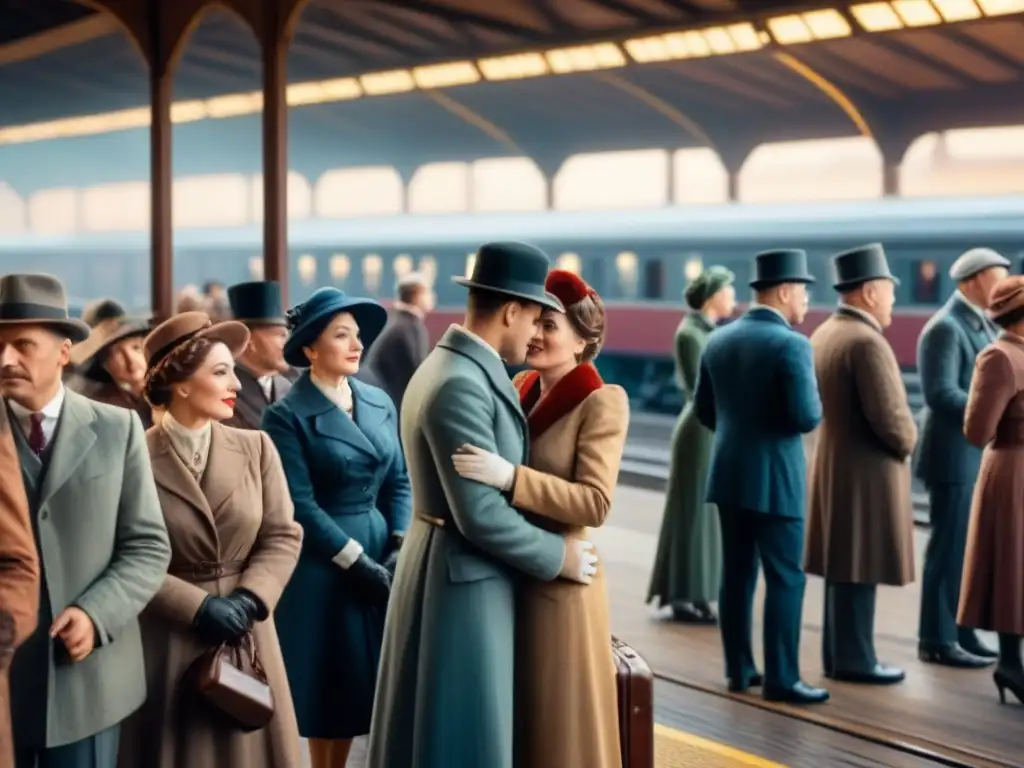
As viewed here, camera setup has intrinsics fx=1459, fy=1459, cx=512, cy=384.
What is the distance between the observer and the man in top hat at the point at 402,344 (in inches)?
357

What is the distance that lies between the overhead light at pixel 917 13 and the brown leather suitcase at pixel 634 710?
626 cm

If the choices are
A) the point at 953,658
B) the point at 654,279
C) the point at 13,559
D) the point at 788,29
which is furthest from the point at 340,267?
the point at 13,559

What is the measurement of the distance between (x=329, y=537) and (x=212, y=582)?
680 mm

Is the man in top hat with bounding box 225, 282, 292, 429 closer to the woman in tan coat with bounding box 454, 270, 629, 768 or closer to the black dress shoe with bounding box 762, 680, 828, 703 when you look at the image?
the woman in tan coat with bounding box 454, 270, 629, 768

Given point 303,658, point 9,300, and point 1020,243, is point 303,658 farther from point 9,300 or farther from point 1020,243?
point 1020,243

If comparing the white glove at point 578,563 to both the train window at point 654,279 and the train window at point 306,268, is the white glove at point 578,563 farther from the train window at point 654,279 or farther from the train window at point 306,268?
the train window at point 306,268

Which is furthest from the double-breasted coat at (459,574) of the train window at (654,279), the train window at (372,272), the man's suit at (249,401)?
the train window at (372,272)

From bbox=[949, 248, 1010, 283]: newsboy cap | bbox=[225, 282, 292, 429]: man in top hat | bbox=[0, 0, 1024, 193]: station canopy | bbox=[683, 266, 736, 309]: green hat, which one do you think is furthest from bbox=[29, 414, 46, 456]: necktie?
bbox=[0, 0, 1024, 193]: station canopy

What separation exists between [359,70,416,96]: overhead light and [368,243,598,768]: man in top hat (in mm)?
10054

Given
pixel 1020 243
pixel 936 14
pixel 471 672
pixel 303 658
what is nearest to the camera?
pixel 471 672

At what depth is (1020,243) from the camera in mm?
15977

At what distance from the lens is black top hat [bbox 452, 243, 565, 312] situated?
342 cm

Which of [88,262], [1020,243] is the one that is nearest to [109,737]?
[1020,243]

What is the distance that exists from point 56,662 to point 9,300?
80 cm
